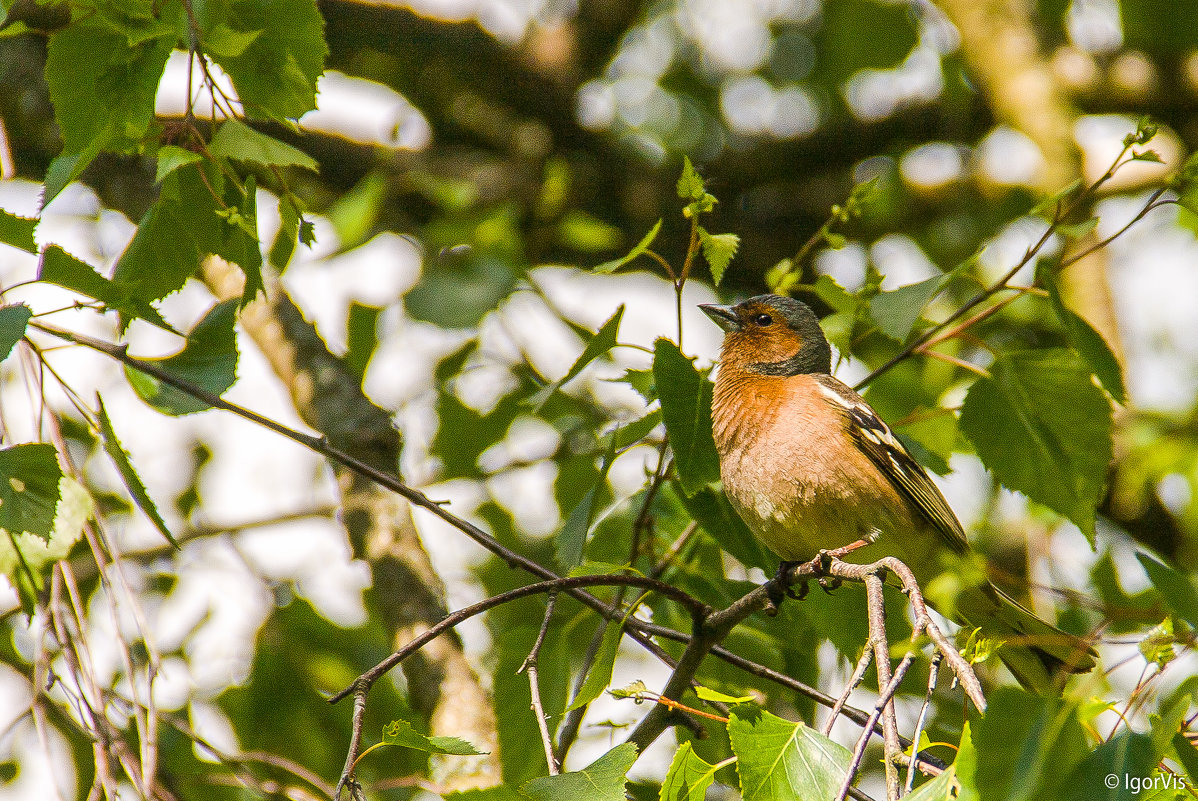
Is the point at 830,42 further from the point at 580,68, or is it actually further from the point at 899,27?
the point at 580,68

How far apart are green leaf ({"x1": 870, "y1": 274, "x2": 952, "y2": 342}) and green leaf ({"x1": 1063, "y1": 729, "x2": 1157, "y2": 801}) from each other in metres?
1.82

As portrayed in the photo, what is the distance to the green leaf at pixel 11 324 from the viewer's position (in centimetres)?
265

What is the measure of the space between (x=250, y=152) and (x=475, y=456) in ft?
14.1

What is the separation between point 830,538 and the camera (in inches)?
180

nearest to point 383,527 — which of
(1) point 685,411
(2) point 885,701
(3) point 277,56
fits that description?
(1) point 685,411

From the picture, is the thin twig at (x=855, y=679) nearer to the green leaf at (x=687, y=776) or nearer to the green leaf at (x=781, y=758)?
the green leaf at (x=781, y=758)

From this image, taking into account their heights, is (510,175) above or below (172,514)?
above

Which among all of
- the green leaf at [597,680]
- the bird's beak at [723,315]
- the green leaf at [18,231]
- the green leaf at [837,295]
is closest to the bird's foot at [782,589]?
the green leaf at [597,680]

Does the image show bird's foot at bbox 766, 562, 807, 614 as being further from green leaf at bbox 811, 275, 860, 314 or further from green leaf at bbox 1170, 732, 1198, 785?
green leaf at bbox 1170, 732, 1198, 785

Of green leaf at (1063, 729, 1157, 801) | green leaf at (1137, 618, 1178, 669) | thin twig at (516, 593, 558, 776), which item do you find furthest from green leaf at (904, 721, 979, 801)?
thin twig at (516, 593, 558, 776)

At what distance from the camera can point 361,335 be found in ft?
22.0

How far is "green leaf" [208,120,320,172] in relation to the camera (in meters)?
2.98

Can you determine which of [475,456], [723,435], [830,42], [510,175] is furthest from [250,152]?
[830,42]

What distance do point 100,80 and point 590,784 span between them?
2503 millimetres
